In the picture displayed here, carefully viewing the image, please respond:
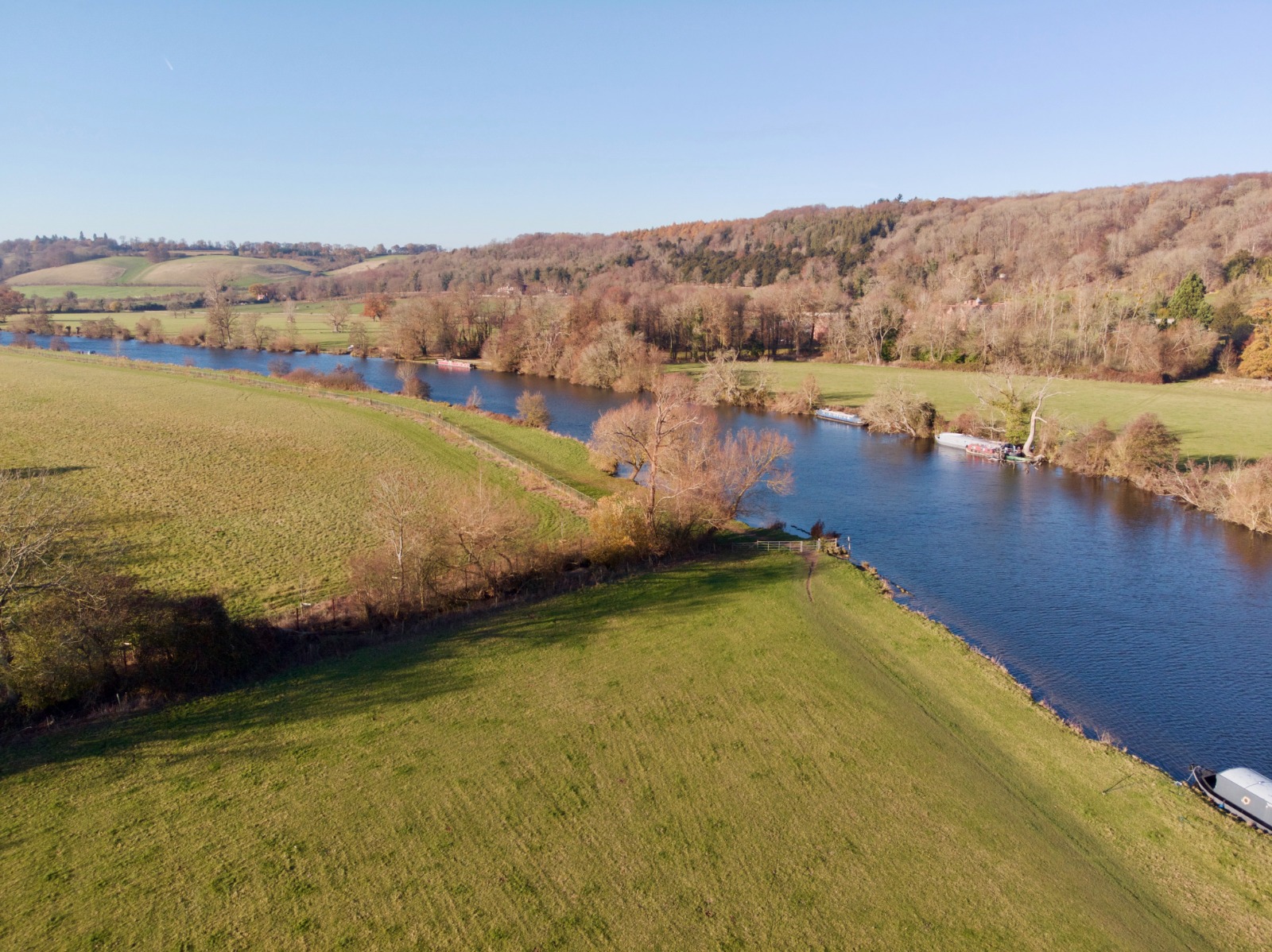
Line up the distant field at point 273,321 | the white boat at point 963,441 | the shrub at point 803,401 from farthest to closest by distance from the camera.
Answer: the distant field at point 273,321 → the shrub at point 803,401 → the white boat at point 963,441

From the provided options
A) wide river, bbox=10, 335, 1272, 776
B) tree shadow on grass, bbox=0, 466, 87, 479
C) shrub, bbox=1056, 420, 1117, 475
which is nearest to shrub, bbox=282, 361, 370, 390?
tree shadow on grass, bbox=0, 466, 87, 479

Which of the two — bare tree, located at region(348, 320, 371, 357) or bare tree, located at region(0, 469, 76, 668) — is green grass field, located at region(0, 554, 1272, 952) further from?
bare tree, located at region(348, 320, 371, 357)

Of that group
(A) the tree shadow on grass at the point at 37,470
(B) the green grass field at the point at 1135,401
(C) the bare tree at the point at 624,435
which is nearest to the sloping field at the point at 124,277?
(B) the green grass field at the point at 1135,401

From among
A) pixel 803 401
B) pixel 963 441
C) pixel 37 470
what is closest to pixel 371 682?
pixel 37 470

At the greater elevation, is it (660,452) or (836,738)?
(660,452)

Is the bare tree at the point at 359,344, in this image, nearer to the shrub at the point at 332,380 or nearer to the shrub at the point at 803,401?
the shrub at the point at 332,380

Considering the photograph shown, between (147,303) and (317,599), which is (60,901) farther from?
(147,303)

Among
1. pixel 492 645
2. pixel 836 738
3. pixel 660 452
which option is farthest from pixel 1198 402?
pixel 492 645
